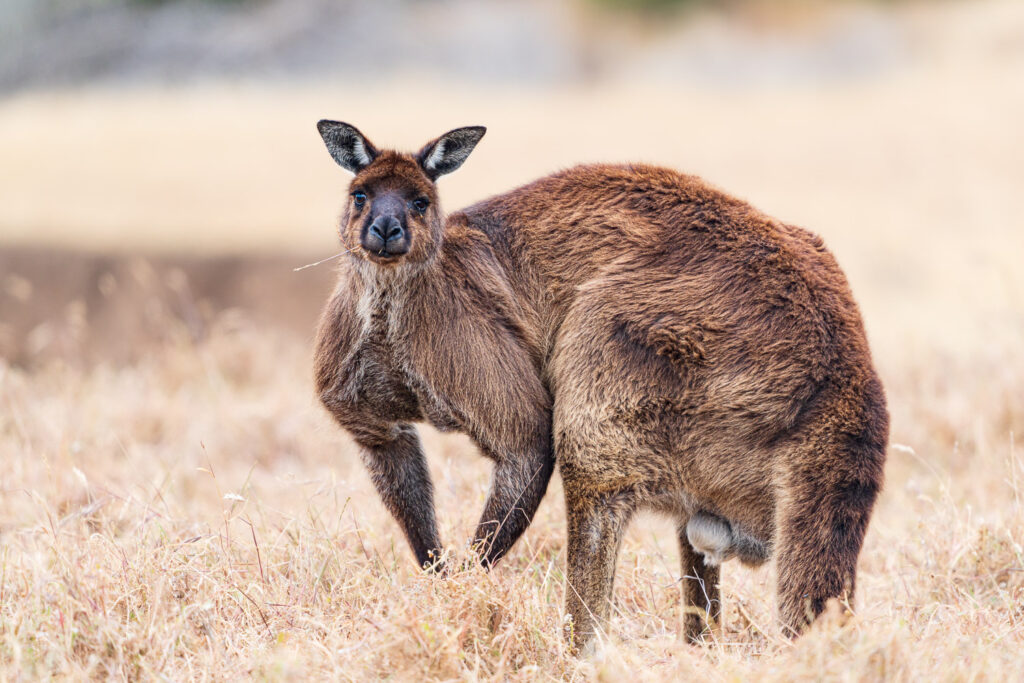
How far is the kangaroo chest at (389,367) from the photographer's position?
4262 mm

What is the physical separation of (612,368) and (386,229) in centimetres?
98

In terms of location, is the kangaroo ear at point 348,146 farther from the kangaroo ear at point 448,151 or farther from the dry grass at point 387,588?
the dry grass at point 387,588

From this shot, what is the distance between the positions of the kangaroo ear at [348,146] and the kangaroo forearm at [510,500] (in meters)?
1.33

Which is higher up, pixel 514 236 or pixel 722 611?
pixel 514 236

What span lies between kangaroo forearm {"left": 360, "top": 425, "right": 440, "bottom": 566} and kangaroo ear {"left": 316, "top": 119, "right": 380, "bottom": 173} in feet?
3.52

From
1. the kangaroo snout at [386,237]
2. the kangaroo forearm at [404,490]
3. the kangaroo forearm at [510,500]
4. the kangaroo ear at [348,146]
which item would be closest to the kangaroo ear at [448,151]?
the kangaroo ear at [348,146]

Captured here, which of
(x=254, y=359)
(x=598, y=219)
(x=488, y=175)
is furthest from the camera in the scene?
(x=488, y=175)

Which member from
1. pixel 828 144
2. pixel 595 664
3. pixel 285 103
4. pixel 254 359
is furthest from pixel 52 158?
pixel 595 664

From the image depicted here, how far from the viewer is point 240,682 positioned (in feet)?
11.5

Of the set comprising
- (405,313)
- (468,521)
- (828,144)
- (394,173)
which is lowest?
(828,144)

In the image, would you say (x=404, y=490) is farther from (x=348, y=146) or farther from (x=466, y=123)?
(x=466, y=123)

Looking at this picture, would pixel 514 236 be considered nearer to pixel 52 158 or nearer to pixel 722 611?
pixel 722 611

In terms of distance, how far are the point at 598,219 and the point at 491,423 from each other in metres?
0.93

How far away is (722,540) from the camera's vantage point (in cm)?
412
